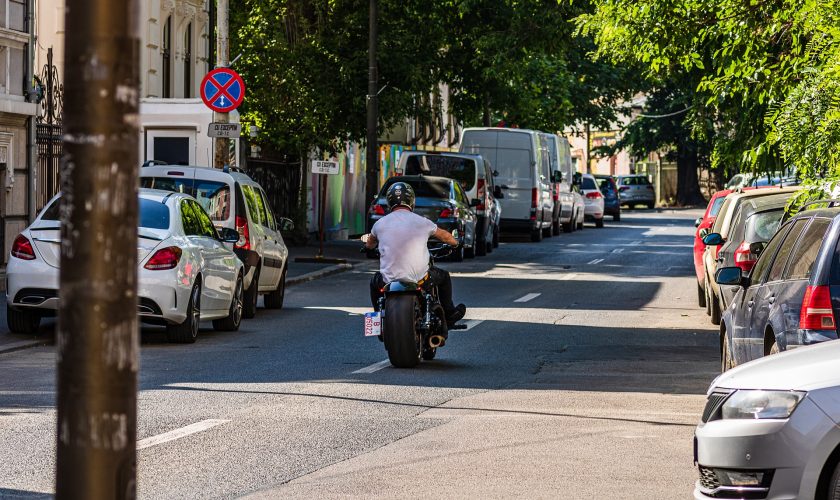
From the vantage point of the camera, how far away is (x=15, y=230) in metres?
25.1

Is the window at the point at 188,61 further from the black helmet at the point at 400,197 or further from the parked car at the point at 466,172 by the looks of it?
the black helmet at the point at 400,197

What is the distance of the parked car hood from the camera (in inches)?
256

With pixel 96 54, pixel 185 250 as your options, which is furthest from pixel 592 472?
pixel 185 250

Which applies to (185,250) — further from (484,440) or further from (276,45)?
(276,45)

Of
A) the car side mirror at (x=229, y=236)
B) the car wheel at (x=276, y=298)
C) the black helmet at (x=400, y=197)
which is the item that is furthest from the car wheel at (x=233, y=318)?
the black helmet at (x=400, y=197)

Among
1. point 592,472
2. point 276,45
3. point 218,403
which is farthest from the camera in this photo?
point 276,45

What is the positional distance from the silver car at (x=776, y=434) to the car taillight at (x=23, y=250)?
10364 mm

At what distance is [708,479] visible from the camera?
271 inches

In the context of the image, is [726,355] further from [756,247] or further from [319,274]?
[319,274]

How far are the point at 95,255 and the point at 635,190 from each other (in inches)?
3314

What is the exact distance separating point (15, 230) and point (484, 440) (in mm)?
16515

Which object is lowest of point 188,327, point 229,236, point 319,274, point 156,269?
point 319,274

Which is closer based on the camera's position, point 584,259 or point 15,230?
point 15,230

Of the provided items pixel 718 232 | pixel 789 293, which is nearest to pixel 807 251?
pixel 789 293
